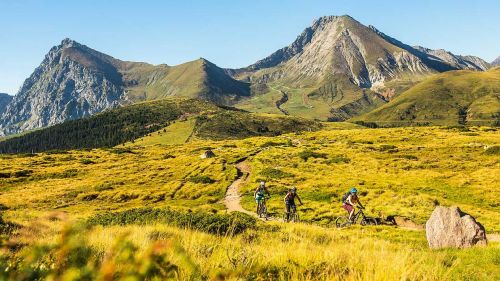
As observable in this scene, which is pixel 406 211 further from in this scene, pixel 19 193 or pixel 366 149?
pixel 19 193

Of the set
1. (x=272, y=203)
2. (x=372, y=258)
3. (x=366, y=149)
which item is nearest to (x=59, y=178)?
(x=272, y=203)

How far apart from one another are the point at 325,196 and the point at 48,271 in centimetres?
4952

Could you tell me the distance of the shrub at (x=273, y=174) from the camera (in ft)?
228

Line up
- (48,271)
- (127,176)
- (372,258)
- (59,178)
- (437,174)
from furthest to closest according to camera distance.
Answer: (59,178) < (127,176) < (437,174) < (372,258) < (48,271)

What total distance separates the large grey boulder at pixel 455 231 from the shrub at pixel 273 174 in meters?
46.9

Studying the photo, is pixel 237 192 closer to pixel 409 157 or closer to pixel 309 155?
pixel 309 155

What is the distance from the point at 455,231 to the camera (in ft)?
70.4

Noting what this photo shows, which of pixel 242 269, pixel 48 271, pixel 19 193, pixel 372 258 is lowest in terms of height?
pixel 19 193

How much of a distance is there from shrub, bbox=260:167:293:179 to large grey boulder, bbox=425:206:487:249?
4694 centimetres

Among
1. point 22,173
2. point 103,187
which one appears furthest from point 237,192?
point 22,173

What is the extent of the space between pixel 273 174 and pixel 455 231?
4970cm

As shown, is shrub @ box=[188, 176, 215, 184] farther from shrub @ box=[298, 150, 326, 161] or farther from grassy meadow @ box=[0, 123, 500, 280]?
shrub @ box=[298, 150, 326, 161]

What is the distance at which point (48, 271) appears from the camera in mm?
4121

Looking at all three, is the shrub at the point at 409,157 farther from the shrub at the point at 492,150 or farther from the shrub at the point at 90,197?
the shrub at the point at 90,197
